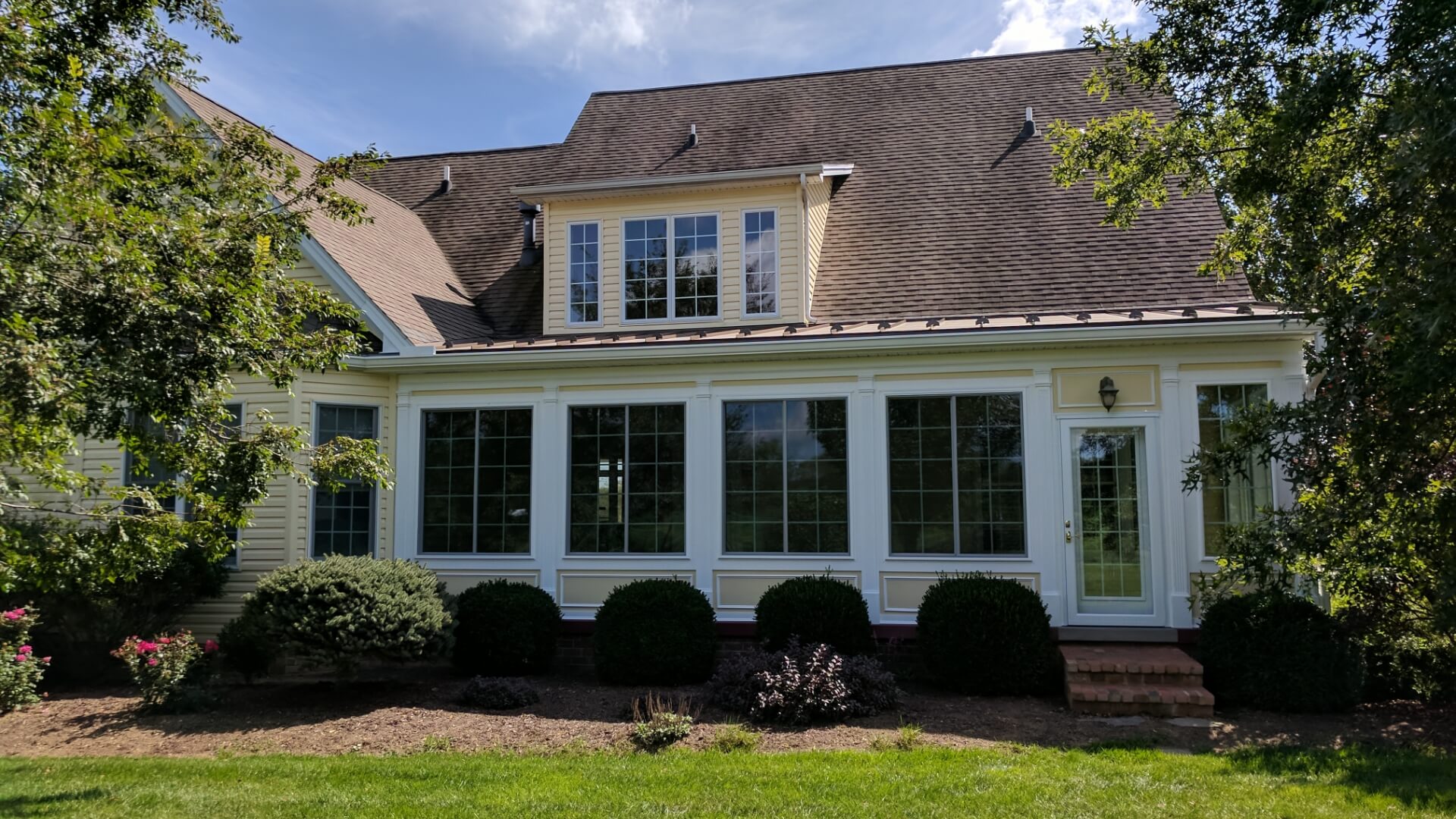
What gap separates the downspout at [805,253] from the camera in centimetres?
1246

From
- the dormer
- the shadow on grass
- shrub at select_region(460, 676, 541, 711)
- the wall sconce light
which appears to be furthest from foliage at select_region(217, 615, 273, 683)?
the wall sconce light

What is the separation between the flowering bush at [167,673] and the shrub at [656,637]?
3901 millimetres

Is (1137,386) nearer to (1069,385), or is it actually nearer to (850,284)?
(1069,385)

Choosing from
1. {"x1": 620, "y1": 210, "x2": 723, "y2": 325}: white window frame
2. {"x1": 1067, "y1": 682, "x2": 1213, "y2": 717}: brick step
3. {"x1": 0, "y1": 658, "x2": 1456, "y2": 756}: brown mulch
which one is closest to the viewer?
{"x1": 0, "y1": 658, "x2": 1456, "y2": 756}: brown mulch

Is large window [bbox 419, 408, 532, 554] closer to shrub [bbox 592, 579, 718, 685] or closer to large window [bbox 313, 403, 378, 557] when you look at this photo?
large window [bbox 313, 403, 378, 557]

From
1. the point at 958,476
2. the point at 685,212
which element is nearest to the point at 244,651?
the point at 685,212

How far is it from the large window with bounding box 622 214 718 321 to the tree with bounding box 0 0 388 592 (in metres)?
5.53

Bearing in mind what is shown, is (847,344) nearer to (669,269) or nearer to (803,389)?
(803,389)

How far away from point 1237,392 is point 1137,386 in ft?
3.23

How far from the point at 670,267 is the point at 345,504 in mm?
5005

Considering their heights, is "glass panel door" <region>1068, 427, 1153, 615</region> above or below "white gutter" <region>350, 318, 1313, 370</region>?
below

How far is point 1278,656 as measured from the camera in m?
8.71

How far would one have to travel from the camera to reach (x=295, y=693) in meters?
10.2

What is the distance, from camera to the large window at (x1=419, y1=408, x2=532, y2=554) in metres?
12.0
